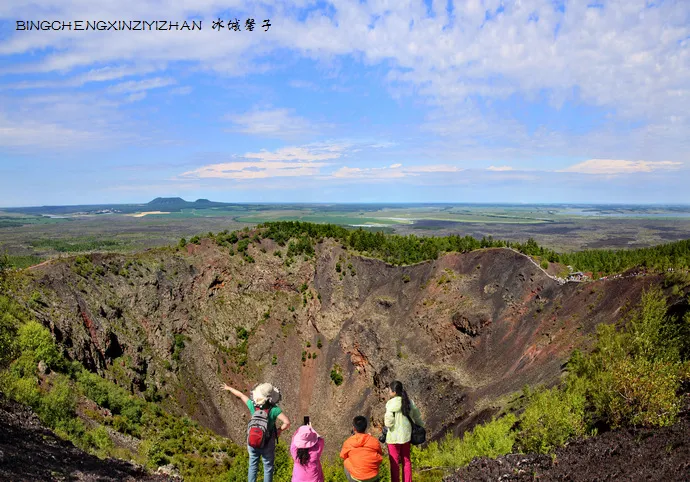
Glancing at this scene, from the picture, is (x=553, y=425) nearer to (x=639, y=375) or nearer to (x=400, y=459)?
(x=639, y=375)

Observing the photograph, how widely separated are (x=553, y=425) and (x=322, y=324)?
4809 cm

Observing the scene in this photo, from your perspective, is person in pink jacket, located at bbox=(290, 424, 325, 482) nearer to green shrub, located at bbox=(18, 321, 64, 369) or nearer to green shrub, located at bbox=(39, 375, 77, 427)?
green shrub, located at bbox=(39, 375, 77, 427)

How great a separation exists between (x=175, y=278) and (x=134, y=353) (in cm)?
1455

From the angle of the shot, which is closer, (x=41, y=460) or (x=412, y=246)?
(x=41, y=460)

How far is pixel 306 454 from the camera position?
9.81 metres

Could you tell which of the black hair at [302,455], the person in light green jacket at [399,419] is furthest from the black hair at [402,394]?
the black hair at [302,455]

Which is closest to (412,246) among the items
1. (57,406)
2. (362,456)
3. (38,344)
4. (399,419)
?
(38,344)

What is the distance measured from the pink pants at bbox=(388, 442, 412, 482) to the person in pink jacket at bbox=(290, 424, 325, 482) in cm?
270

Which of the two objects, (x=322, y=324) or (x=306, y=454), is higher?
(x=306, y=454)

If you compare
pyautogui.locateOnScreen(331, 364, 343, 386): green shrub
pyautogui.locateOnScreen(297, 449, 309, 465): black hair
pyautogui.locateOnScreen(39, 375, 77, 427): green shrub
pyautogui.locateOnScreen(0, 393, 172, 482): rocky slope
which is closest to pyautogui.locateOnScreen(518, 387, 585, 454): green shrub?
pyautogui.locateOnScreen(297, 449, 309, 465): black hair

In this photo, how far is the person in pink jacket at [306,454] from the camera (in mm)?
9766

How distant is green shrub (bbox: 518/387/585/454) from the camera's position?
18.1 metres

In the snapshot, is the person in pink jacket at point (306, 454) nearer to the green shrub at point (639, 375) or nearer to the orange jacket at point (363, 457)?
the orange jacket at point (363, 457)

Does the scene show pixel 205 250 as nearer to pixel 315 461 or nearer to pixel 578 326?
pixel 578 326
